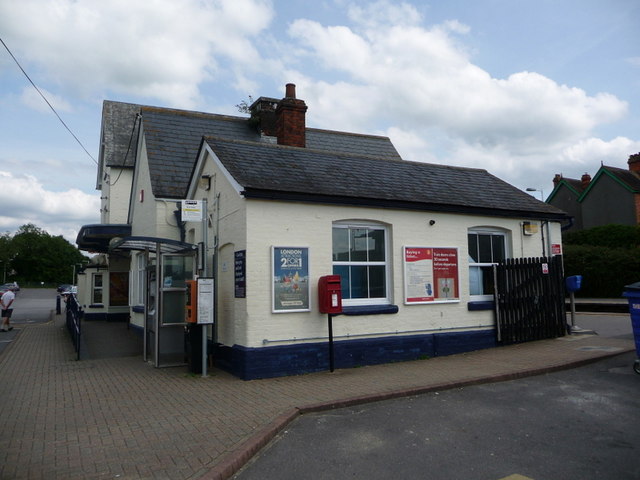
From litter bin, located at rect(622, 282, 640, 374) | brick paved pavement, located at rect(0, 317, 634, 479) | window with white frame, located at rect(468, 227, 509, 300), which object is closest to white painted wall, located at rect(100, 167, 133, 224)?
brick paved pavement, located at rect(0, 317, 634, 479)

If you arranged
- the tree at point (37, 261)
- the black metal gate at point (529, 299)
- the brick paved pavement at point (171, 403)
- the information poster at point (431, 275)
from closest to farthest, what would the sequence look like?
the brick paved pavement at point (171, 403)
the information poster at point (431, 275)
the black metal gate at point (529, 299)
the tree at point (37, 261)

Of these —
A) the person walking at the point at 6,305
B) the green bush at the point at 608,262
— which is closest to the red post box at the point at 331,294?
the person walking at the point at 6,305

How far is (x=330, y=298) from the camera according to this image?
895 cm

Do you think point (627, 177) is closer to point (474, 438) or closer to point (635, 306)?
point (635, 306)

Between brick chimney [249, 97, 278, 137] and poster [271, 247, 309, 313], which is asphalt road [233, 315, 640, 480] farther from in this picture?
brick chimney [249, 97, 278, 137]

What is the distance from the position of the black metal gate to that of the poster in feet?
15.4

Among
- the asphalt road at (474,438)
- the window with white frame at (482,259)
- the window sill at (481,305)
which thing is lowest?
the asphalt road at (474,438)

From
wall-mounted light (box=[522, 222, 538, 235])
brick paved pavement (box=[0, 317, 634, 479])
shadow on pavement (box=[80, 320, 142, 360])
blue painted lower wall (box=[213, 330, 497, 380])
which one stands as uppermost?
wall-mounted light (box=[522, 222, 538, 235])

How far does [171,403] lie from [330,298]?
3144mm

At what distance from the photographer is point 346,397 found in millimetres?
7195

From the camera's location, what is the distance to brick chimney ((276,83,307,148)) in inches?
598

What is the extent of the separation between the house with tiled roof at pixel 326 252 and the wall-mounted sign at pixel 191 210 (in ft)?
0.09

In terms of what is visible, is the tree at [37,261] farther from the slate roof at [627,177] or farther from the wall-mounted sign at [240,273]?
the wall-mounted sign at [240,273]

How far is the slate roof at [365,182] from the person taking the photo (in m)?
9.59
